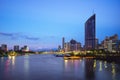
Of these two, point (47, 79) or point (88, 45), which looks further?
point (88, 45)

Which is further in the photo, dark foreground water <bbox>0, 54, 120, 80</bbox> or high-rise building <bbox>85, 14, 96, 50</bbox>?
→ high-rise building <bbox>85, 14, 96, 50</bbox>

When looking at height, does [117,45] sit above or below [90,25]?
below

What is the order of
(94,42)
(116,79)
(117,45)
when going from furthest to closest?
1. (94,42)
2. (117,45)
3. (116,79)

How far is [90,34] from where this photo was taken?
189 meters

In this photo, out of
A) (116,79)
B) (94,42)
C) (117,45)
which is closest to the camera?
(116,79)

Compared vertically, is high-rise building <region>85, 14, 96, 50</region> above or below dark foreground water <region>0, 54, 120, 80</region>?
above

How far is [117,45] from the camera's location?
15175cm

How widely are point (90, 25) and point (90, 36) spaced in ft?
32.8

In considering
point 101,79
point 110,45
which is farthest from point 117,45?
point 101,79

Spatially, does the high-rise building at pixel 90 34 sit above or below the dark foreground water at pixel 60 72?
above

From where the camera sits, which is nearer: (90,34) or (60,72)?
(60,72)

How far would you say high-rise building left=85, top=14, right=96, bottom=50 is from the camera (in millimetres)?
185500

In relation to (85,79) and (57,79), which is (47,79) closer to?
(57,79)

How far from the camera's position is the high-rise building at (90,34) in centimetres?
18550
